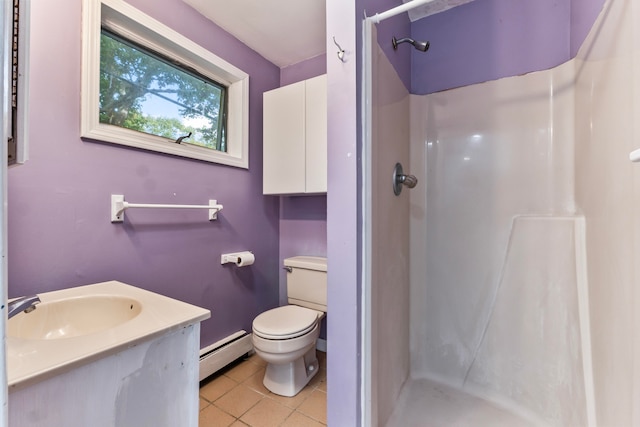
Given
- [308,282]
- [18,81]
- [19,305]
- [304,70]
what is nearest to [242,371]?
[308,282]

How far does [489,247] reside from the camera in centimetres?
148

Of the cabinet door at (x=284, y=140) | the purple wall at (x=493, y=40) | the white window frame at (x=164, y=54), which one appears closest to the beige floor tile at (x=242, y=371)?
the cabinet door at (x=284, y=140)

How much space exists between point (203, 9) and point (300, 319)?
189 centimetres

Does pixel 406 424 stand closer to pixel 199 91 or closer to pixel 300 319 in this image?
pixel 300 319

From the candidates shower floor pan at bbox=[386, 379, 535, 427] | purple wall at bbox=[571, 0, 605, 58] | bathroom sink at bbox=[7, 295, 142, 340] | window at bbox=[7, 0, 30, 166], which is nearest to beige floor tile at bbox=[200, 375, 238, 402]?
bathroom sink at bbox=[7, 295, 142, 340]

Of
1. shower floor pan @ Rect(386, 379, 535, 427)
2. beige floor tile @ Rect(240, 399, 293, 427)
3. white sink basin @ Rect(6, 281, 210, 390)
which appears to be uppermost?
white sink basin @ Rect(6, 281, 210, 390)

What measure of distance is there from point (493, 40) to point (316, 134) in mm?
1088

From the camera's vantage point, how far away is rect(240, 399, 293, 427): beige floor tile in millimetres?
1328

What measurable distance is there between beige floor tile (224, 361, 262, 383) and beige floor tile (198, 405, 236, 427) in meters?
0.25

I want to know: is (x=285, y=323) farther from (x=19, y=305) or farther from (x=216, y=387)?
(x=19, y=305)

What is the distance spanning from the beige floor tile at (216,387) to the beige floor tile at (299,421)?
0.43 meters

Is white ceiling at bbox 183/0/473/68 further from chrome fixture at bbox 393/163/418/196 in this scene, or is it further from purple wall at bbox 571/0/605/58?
chrome fixture at bbox 393/163/418/196

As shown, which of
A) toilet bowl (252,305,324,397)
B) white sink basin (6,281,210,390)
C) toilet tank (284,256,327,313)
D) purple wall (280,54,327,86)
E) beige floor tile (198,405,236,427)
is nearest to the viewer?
white sink basin (6,281,210,390)

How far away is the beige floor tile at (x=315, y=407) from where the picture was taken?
1.37 meters
